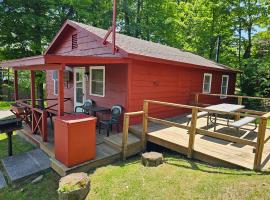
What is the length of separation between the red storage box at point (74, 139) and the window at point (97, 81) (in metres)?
2.76

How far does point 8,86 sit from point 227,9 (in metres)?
18.6

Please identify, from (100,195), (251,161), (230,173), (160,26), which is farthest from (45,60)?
(160,26)

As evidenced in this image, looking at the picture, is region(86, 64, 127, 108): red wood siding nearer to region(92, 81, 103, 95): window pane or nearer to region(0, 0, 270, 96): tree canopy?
region(92, 81, 103, 95): window pane

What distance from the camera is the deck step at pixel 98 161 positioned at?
176 inches

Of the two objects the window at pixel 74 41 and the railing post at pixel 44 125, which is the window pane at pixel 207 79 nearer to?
the window at pixel 74 41

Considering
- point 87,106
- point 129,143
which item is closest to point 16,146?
point 87,106

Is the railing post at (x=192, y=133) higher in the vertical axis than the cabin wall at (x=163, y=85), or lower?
lower

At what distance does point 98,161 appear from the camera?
16.0ft

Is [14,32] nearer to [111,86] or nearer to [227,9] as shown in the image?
[111,86]

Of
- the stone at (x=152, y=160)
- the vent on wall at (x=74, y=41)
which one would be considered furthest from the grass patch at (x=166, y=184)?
the vent on wall at (x=74, y=41)

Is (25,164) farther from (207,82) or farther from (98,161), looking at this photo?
(207,82)

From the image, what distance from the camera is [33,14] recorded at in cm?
1296

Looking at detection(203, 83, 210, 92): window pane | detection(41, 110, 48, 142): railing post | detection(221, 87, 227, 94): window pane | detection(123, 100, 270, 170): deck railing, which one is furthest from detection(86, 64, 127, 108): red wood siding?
detection(221, 87, 227, 94): window pane

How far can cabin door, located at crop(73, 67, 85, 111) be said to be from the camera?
27.6 ft
